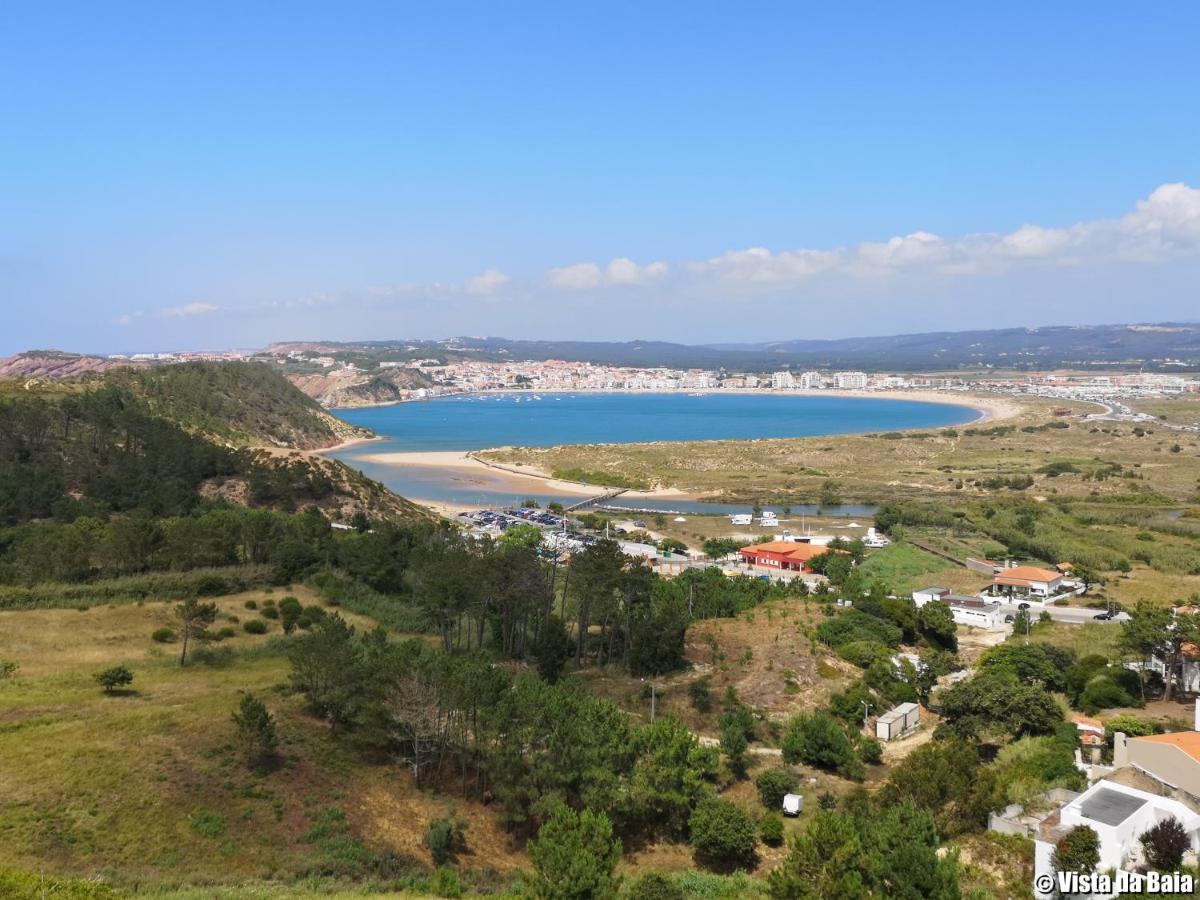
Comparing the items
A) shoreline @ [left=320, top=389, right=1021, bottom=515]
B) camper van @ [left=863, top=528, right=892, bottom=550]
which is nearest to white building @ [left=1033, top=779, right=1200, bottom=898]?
camper van @ [left=863, top=528, right=892, bottom=550]

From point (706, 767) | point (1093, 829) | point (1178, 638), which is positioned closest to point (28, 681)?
point (706, 767)

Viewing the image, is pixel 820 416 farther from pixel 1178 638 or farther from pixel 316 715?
pixel 316 715

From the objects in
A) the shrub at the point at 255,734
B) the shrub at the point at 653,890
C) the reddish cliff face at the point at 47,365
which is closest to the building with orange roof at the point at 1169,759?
the shrub at the point at 653,890

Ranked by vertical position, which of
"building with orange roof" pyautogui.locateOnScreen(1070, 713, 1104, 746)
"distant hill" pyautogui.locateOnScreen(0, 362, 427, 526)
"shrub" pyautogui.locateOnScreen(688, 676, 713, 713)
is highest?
"distant hill" pyautogui.locateOnScreen(0, 362, 427, 526)

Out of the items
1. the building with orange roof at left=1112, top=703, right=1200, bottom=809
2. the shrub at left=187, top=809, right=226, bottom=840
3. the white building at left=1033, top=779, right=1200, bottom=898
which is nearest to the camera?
the white building at left=1033, top=779, right=1200, bottom=898

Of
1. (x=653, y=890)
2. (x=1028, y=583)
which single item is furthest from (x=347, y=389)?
(x=653, y=890)

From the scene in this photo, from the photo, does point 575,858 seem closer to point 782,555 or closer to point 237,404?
point 782,555

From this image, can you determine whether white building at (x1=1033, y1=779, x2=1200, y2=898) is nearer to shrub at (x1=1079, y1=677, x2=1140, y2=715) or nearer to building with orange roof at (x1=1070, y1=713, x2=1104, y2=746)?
building with orange roof at (x1=1070, y1=713, x2=1104, y2=746)
